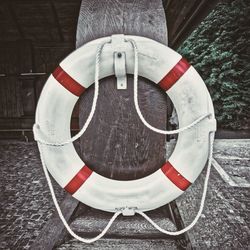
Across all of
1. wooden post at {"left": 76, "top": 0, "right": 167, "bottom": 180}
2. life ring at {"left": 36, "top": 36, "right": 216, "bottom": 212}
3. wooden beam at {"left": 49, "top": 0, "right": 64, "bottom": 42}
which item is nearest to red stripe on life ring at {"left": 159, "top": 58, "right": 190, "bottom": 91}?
life ring at {"left": 36, "top": 36, "right": 216, "bottom": 212}

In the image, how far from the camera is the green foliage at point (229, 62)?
6.21m

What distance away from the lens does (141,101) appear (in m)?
1.55

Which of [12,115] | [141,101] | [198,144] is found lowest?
[12,115]

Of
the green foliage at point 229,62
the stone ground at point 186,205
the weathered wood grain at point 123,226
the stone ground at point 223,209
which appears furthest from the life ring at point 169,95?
the green foliage at point 229,62

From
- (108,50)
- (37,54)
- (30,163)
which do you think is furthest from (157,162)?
(37,54)

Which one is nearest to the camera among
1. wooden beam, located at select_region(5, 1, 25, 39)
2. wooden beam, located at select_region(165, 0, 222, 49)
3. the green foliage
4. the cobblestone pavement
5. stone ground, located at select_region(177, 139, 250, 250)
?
wooden beam, located at select_region(165, 0, 222, 49)

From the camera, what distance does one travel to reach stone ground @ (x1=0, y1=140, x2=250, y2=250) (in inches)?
80.9

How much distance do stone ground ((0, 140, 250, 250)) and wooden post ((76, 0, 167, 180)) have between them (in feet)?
1.72

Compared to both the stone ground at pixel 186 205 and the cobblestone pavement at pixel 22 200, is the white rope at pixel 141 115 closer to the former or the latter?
the stone ground at pixel 186 205

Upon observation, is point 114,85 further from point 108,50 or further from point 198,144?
point 198,144

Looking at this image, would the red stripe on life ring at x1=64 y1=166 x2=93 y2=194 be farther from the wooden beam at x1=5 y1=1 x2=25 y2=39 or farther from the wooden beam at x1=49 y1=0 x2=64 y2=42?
the wooden beam at x1=5 y1=1 x2=25 y2=39

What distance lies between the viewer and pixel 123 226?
166cm

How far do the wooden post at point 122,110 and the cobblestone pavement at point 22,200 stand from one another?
980mm

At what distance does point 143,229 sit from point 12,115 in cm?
421
